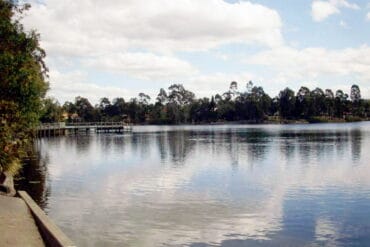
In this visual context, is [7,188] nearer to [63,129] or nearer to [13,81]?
[13,81]

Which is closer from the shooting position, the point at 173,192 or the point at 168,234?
the point at 168,234

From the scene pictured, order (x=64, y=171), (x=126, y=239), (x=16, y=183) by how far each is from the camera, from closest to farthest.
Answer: (x=126, y=239), (x=16, y=183), (x=64, y=171)

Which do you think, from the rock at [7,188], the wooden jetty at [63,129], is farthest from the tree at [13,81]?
the wooden jetty at [63,129]

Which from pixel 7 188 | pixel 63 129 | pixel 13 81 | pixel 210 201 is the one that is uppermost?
pixel 13 81

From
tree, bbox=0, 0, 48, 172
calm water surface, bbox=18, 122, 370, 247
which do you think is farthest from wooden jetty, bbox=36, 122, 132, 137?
tree, bbox=0, 0, 48, 172

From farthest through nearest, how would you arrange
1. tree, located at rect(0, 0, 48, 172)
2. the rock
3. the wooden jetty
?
1. the wooden jetty
2. the rock
3. tree, located at rect(0, 0, 48, 172)

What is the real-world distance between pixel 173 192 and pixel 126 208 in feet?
17.2

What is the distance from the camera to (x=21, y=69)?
20875mm

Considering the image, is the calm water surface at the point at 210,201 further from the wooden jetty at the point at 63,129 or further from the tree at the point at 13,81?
the wooden jetty at the point at 63,129

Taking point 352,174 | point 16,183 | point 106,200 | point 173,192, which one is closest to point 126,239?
point 106,200

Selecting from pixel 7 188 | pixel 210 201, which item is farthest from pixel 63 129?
pixel 210 201

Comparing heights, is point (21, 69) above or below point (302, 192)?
above

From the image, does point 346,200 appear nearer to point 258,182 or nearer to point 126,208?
point 258,182

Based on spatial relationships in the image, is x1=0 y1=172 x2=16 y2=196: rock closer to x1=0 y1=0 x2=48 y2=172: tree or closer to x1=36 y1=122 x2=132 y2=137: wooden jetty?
x1=0 y1=0 x2=48 y2=172: tree
